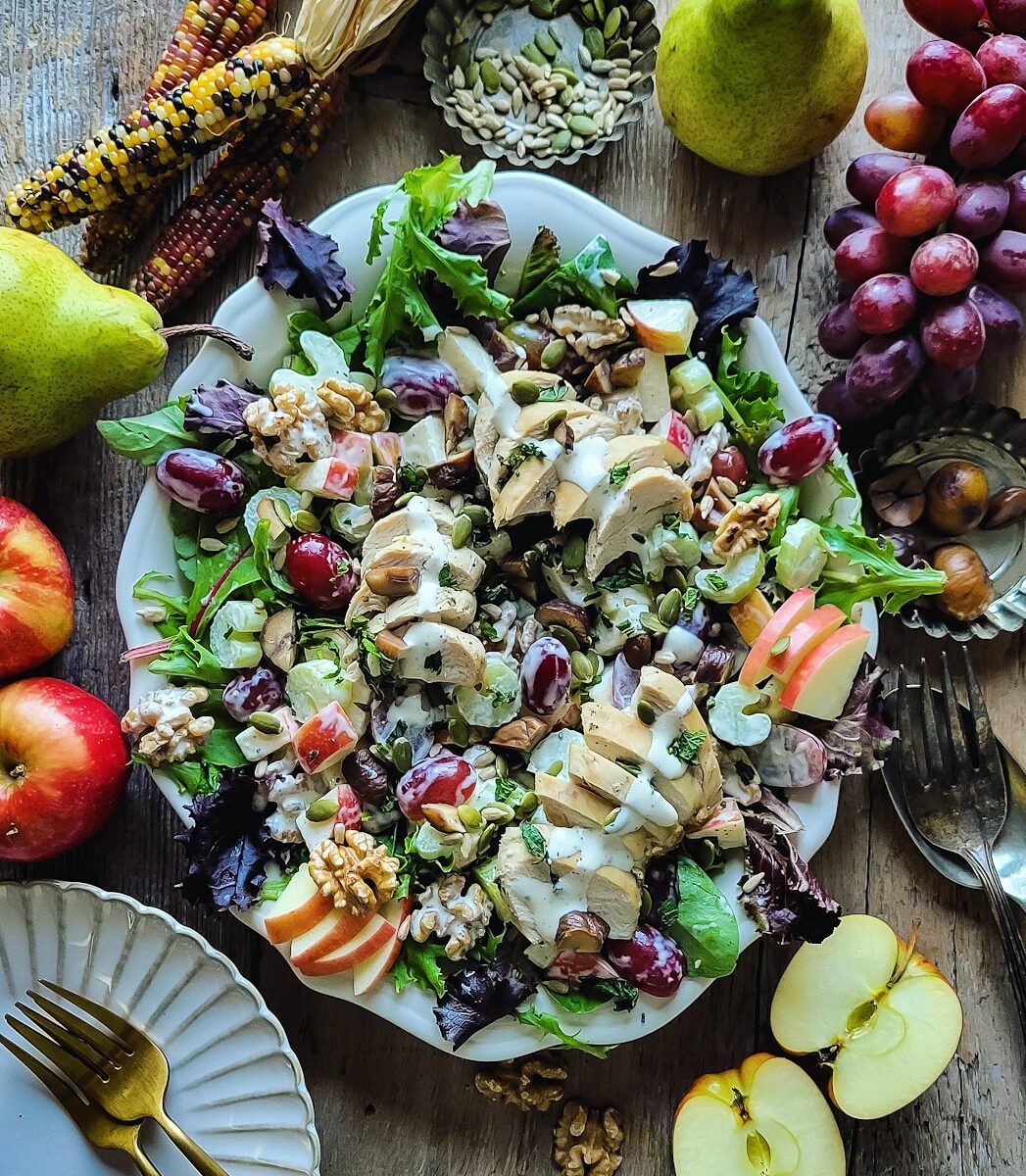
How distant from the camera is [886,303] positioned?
170 centimetres

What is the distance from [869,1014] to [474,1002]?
0.69m

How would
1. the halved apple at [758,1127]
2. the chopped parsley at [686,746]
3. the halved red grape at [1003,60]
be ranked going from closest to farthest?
the chopped parsley at [686,746] → the halved red grape at [1003,60] → the halved apple at [758,1127]

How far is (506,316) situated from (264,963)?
121cm

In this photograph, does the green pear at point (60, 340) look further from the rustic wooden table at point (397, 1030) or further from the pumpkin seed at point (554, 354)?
the pumpkin seed at point (554, 354)

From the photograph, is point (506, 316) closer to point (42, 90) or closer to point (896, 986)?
point (42, 90)

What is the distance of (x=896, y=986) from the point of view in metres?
1.79

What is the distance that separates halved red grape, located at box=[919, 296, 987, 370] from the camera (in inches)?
66.1

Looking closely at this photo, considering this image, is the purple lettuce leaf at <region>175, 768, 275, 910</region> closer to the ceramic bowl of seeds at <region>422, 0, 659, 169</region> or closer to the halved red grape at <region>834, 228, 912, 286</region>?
the ceramic bowl of seeds at <region>422, 0, 659, 169</region>

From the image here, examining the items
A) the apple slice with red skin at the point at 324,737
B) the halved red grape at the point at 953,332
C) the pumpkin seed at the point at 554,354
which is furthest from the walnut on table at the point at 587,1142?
the halved red grape at the point at 953,332

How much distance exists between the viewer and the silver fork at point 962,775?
1.83 metres

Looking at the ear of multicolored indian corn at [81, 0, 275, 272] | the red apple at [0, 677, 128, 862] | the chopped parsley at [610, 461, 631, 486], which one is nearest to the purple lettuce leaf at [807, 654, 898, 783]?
the chopped parsley at [610, 461, 631, 486]

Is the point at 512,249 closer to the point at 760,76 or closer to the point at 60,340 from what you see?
the point at 760,76

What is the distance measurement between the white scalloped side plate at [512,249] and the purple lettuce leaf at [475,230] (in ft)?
0.20

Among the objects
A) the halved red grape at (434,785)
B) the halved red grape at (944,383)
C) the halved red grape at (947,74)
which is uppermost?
the halved red grape at (947,74)
